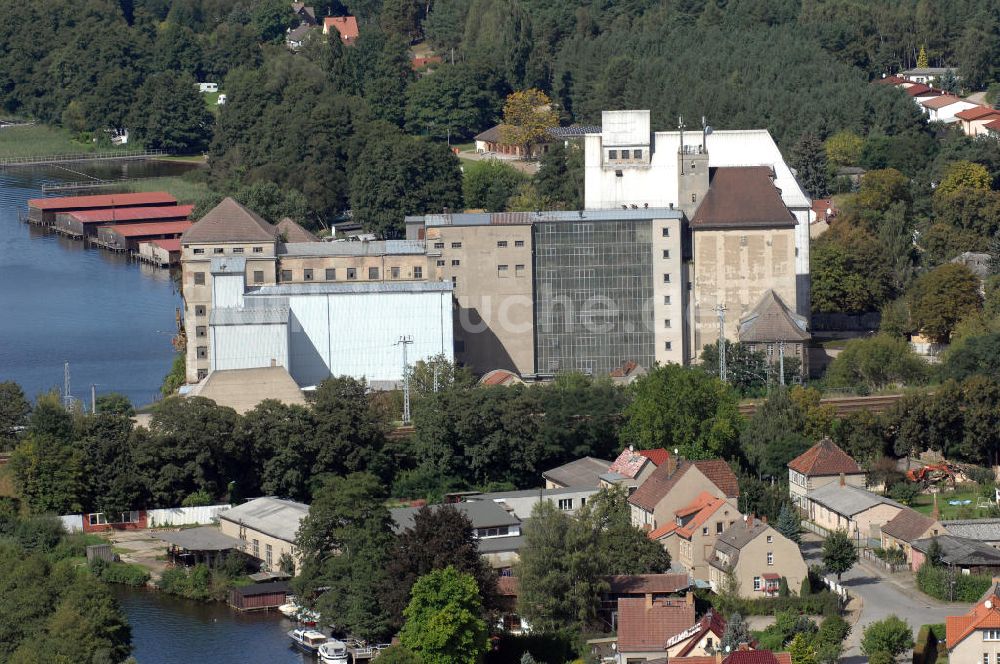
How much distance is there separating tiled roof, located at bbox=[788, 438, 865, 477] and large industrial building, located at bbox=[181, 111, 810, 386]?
32.6ft

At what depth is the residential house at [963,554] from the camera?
49.5 meters

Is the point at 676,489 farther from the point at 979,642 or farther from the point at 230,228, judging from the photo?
the point at 230,228

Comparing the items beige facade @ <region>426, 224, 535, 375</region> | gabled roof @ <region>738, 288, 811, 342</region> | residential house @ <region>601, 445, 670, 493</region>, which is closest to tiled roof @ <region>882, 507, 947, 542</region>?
residential house @ <region>601, 445, 670, 493</region>

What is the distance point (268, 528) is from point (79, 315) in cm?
3195

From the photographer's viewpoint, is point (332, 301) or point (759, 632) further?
point (332, 301)

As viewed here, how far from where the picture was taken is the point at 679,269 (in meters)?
68.6

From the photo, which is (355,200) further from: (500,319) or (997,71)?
(997,71)

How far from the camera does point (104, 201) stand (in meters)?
104

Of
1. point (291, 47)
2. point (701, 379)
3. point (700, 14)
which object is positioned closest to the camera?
point (701, 379)

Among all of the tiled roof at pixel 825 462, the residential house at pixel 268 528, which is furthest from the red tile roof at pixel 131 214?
the tiled roof at pixel 825 462

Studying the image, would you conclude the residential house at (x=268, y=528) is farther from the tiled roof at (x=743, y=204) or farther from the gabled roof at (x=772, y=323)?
the tiled roof at (x=743, y=204)

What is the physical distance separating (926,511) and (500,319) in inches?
674

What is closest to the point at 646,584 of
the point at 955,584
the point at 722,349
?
the point at 955,584

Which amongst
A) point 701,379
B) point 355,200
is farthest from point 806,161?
point 701,379
